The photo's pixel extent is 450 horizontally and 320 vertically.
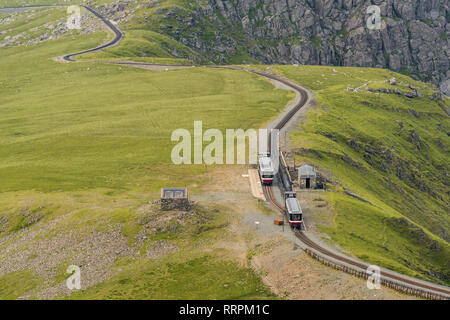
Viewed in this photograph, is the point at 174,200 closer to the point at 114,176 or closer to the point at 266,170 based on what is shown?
the point at 266,170

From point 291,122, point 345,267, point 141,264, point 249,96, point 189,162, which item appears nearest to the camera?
point 345,267

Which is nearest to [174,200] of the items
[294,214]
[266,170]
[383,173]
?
[294,214]

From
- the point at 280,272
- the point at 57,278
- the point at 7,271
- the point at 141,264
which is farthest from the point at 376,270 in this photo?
the point at 7,271

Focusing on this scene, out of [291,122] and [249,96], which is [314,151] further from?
[249,96]

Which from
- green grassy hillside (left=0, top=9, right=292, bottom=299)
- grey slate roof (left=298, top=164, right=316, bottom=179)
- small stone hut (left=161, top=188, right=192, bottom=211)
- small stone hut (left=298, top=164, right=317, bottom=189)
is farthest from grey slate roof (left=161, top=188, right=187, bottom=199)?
grey slate roof (left=298, top=164, right=316, bottom=179)

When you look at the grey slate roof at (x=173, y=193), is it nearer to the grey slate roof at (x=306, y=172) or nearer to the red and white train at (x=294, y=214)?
the red and white train at (x=294, y=214)

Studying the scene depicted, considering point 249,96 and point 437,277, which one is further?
point 249,96

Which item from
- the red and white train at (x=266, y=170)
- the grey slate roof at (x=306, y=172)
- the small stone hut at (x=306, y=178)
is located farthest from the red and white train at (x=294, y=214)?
the red and white train at (x=266, y=170)
